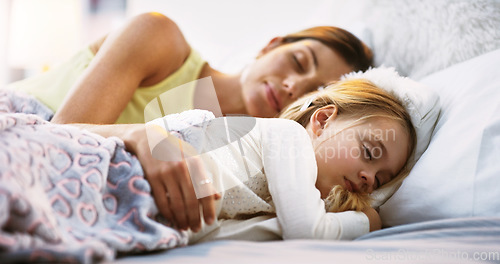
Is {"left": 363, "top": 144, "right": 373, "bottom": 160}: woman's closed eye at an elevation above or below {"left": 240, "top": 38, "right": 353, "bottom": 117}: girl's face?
below

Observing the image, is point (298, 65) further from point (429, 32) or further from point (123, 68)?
point (123, 68)

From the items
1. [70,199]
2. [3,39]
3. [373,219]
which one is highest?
[3,39]

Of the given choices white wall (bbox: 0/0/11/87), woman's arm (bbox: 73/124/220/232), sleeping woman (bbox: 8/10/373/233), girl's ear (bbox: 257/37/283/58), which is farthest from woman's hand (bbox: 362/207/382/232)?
white wall (bbox: 0/0/11/87)

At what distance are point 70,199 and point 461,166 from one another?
23.2 inches

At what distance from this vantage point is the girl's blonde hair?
70cm

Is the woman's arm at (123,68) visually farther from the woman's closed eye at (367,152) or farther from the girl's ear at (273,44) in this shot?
the woman's closed eye at (367,152)

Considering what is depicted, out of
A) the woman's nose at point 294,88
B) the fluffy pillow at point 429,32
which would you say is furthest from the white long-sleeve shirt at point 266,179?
the fluffy pillow at point 429,32

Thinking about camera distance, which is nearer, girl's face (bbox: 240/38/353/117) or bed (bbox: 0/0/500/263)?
bed (bbox: 0/0/500/263)

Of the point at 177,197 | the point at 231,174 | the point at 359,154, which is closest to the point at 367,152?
the point at 359,154

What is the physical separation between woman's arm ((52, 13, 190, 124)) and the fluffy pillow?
23.8 inches

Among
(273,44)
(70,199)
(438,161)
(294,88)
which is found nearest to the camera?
(70,199)

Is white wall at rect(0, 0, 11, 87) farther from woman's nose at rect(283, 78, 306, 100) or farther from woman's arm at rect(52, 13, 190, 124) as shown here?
woman's nose at rect(283, 78, 306, 100)

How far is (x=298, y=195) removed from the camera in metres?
0.56

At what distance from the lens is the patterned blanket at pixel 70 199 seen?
344 mm
